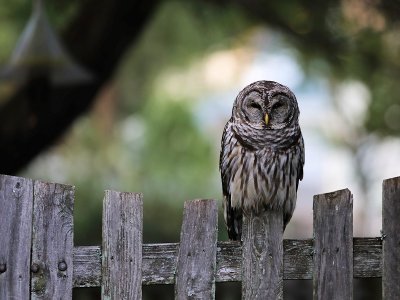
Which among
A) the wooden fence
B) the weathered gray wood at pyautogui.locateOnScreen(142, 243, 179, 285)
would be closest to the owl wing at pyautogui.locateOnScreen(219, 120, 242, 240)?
the wooden fence

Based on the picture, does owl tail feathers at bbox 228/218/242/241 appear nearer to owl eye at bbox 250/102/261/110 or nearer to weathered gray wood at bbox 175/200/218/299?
owl eye at bbox 250/102/261/110

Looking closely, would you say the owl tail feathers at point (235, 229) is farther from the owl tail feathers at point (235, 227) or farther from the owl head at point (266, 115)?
the owl head at point (266, 115)

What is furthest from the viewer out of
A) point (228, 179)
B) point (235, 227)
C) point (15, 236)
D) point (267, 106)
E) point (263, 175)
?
point (235, 227)

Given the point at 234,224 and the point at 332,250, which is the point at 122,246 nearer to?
the point at 332,250

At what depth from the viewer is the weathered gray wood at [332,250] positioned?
2973 mm

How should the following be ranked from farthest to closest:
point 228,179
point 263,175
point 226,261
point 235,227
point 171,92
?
1. point 171,92
2. point 235,227
3. point 228,179
4. point 263,175
5. point 226,261

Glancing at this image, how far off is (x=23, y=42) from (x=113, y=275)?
3077 mm

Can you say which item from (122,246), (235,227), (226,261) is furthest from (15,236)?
(235,227)

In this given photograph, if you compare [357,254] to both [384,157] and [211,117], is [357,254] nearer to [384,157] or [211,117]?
[384,157]

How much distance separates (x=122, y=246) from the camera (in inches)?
112

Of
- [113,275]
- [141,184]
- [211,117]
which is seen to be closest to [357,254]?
[113,275]

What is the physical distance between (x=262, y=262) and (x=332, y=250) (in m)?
0.25

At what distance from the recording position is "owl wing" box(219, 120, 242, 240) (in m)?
4.06

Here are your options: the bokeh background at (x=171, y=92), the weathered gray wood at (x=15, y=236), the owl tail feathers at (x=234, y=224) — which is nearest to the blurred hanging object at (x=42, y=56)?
the bokeh background at (x=171, y=92)
